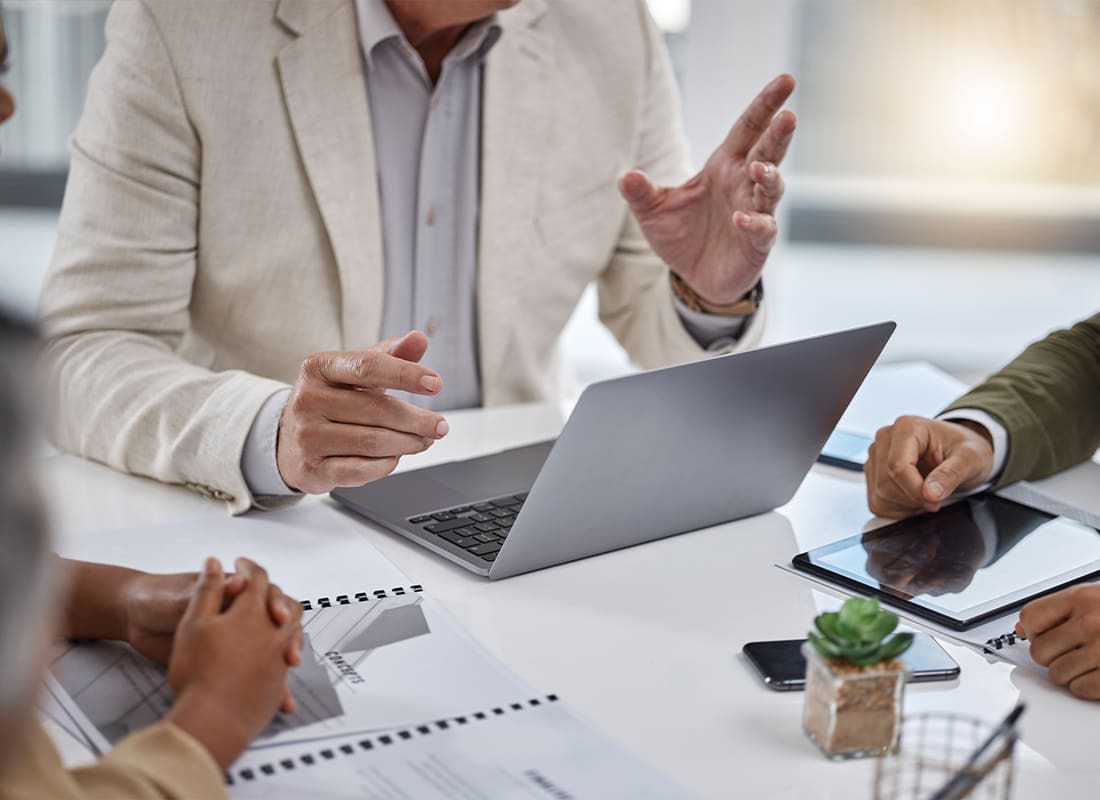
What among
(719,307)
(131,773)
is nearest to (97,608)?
(131,773)

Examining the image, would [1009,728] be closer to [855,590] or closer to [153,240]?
[855,590]

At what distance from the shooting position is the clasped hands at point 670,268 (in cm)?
104

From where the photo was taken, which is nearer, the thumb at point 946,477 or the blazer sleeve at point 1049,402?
the thumb at point 946,477

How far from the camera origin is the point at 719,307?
155 cm

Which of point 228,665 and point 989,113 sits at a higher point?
point 228,665

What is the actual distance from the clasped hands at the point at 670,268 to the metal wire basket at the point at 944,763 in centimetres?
45

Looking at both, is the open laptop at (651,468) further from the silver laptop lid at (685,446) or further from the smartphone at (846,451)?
the smartphone at (846,451)

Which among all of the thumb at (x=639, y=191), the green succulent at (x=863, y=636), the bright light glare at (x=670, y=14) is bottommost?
the green succulent at (x=863, y=636)

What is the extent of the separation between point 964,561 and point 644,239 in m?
0.79

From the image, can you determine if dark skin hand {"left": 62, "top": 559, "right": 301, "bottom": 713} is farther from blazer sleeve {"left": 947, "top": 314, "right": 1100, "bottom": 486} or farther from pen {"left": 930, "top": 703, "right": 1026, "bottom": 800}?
blazer sleeve {"left": 947, "top": 314, "right": 1100, "bottom": 486}

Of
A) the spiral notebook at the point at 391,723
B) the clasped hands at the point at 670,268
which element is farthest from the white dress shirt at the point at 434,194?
the spiral notebook at the point at 391,723

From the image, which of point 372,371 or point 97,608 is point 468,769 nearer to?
point 97,608

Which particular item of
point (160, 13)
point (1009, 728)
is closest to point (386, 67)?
point (160, 13)

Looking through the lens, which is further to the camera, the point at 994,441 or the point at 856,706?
the point at 994,441
